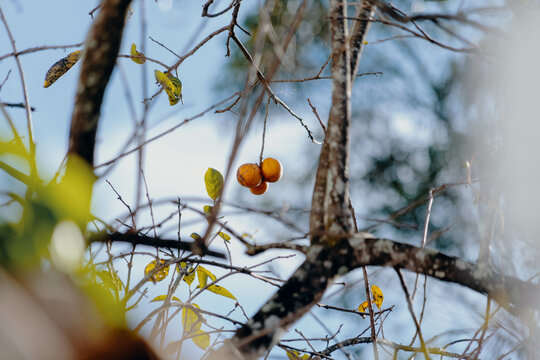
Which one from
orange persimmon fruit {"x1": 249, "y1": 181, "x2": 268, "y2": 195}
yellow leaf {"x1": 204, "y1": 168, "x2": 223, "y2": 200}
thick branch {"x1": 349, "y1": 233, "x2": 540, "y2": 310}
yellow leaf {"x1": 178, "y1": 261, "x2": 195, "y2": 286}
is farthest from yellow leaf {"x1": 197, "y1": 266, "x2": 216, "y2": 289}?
thick branch {"x1": 349, "y1": 233, "x2": 540, "y2": 310}

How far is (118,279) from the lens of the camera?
26.2 inches

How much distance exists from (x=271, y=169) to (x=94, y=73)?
57cm

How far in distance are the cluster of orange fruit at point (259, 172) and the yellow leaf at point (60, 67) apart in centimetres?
37

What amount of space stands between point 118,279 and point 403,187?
4.09 m

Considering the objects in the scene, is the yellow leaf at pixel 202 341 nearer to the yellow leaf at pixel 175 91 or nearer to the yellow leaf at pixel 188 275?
the yellow leaf at pixel 188 275

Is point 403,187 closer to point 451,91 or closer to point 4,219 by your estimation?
point 451,91

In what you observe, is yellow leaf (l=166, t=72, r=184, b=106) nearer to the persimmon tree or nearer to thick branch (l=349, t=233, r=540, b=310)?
the persimmon tree

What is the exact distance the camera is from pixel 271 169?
3.06 ft

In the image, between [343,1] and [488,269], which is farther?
[343,1]

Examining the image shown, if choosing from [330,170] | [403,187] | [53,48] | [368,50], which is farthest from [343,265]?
[368,50]

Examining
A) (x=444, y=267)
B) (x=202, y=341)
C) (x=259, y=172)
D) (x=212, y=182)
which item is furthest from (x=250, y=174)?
(x=444, y=267)

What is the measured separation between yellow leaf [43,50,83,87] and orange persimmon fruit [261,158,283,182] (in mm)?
404

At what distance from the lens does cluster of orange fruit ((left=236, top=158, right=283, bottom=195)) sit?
3.04ft

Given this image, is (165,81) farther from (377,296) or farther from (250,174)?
(377,296)
